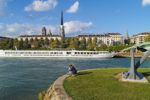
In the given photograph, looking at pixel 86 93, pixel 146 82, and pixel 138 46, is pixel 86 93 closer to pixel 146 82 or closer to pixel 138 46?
pixel 146 82

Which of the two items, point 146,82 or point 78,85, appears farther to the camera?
point 146,82

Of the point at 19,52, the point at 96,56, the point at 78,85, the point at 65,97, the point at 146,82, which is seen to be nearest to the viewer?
the point at 65,97

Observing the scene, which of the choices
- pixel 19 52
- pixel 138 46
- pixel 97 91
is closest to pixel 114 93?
pixel 97 91

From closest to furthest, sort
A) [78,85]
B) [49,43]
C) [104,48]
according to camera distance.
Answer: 1. [78,85]
2. [104,48]
3. [49,43]

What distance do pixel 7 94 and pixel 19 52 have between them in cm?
9922

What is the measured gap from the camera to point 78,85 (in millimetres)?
19250

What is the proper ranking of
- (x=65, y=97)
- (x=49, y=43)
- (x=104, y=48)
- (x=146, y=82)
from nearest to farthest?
(x=65, y=97) < (x=146, y=82) < (x=104, y=48) < (x=49, y=43)

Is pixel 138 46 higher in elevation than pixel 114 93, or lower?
higher

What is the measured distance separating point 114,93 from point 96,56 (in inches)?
3734

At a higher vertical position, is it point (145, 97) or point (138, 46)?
point (138, 46)

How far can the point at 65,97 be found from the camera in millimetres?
15484

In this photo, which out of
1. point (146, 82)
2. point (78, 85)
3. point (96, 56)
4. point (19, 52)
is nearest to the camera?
point (78, 85)

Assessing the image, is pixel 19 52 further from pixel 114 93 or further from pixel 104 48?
pixel 114 93

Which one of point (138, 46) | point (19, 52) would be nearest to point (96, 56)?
point (19, 52)
